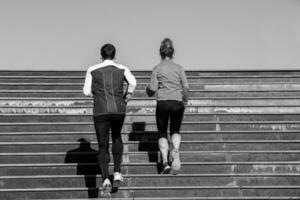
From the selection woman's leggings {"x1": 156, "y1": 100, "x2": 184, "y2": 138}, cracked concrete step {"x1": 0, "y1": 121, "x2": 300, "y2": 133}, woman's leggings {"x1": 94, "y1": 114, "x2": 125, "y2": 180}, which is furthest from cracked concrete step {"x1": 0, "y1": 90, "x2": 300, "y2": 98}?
woman's leggings {"x1": 94, "y1": 114, "x2": 125, "y2": 180}

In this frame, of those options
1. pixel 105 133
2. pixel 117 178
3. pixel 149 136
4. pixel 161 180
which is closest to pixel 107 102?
pixel 105 133

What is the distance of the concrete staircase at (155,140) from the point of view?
8.80 metres

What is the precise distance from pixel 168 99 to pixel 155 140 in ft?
4.81

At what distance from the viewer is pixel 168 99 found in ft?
29.1

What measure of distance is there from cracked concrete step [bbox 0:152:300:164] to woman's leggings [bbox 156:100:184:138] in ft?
2.29

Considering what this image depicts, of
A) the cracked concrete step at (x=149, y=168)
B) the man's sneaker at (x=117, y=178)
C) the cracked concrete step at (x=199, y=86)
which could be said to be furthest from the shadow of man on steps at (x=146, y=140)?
the cracked concrete step at (x=199, y=86)

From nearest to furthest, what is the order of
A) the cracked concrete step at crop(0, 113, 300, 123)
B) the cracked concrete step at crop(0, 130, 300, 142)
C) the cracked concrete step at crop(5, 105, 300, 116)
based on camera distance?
the cracked concrete step at crop(0, 130, 300, 142) < the cracked concrete step at crop(0, 113, 300, 123) < the cracked concrete step at crop(5, 105, 300, 116)

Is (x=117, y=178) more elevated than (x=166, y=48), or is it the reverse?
(x=166, y=48)

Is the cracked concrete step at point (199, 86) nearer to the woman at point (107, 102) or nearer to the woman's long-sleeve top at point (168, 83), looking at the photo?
the woman's long-sleeve top at point (168, 83)

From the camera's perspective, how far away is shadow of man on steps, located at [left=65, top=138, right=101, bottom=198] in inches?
345

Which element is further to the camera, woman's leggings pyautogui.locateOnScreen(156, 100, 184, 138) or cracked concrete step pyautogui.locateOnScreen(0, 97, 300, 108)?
cracked concrete step pyautogui.locateOnScreen(0, 97, 300, 108)

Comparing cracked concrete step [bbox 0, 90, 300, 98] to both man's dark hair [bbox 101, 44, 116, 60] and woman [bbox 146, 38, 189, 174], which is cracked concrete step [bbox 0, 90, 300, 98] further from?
man's dark hair [bbox 101, 44, 116, 60]

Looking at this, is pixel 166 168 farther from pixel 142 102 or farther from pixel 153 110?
pixel 142 102

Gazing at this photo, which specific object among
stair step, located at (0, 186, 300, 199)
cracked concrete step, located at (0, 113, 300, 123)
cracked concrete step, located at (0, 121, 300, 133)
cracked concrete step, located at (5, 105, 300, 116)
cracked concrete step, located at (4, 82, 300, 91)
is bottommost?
stair step, located at (0, 186, 300, 199)
